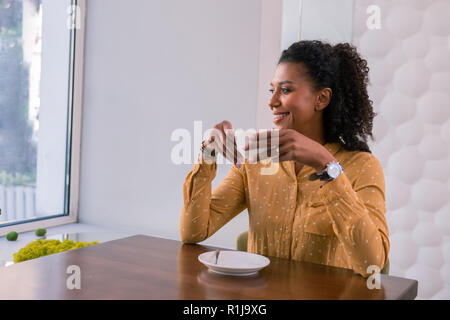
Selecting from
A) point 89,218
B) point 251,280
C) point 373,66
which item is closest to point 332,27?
point 373,66

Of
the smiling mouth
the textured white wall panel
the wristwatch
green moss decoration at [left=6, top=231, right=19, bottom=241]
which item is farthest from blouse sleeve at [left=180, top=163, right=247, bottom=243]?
green moss decoration at [left=6, top=231, right=19, bottom=241]

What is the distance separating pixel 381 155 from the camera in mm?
2283

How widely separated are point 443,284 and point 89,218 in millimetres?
2204

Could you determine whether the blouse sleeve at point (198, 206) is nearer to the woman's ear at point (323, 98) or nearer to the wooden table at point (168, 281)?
the wooden table at point (168, 281)

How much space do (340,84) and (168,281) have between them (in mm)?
921

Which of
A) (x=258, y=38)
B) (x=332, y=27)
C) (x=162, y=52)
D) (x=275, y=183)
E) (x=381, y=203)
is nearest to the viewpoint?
(x=381, y=203)

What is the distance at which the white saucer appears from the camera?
1066 millimetres

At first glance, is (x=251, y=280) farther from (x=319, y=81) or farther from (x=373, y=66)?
(x=373, y=66)

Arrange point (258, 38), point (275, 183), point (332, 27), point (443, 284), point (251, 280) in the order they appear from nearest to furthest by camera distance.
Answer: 1. point (251, 280)
2. point (275, 183)
3. point (443, 284)
4. point (332, 27)
5. point (258, 38)

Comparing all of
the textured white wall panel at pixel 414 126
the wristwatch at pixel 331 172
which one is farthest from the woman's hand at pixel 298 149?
the textured white wall panel at pixel 414 126

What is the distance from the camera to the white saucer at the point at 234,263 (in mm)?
1066

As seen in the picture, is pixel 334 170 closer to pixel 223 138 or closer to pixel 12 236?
pixel 223 138

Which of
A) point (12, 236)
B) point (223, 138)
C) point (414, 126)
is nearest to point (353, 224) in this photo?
point (223, 138)

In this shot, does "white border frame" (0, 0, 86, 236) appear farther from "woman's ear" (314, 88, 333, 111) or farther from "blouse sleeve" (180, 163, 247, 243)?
"woman's ear" (314, 88, 333, 111)
